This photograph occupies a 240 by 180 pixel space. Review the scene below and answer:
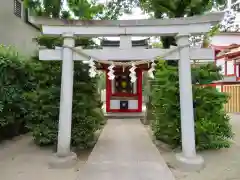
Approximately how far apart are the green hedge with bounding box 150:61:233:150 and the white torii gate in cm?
95

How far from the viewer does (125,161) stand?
228 inches

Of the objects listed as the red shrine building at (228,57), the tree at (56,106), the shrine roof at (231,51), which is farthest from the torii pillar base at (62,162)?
the shrine roof at (231,51)

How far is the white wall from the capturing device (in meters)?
10.3

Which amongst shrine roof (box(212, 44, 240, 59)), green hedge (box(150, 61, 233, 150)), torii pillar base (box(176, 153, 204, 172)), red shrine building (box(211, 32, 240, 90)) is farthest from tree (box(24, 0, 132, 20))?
shrine roof (box(212, 44, 240, 59))

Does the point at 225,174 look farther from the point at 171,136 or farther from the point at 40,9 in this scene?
the point at 40,9

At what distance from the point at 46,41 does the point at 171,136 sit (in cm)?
479

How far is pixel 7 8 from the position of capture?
416 inches

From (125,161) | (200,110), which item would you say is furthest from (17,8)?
(200,110)

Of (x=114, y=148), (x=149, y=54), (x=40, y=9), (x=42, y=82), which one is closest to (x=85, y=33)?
(x=149, y=54)

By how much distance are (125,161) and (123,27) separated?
308 cm

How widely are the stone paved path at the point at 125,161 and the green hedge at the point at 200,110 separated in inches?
33.7

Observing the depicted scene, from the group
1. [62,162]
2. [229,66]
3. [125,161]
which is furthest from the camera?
[229,66]

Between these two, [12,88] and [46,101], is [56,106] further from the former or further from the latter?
[12,88]

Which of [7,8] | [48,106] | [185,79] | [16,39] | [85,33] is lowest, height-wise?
[48,106]
